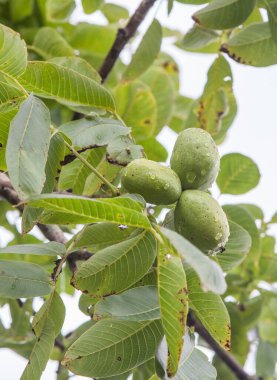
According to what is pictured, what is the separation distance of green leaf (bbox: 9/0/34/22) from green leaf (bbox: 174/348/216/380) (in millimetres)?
1083

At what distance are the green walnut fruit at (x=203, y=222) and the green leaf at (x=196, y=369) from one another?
0.51ft

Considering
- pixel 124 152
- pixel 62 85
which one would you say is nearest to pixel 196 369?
pixel 124 152

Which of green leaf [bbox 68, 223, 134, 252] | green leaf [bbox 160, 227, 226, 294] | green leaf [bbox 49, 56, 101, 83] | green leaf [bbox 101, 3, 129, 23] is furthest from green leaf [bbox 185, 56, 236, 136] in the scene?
green leaf [bbox 160, 227, 226, 294]

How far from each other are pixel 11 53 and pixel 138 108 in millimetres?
656

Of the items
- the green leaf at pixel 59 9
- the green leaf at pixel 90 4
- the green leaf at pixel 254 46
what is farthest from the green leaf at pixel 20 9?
the green leaf at pixel 254 46

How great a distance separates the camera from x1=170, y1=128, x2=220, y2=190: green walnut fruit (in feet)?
3.34

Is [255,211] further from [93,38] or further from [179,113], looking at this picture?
[93,38]

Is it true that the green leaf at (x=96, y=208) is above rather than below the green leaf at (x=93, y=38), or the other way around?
above

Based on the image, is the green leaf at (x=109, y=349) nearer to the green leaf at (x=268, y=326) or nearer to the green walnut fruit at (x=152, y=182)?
the green walnut fruit at (x=152, y=182)

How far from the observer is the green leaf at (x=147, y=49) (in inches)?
61.3

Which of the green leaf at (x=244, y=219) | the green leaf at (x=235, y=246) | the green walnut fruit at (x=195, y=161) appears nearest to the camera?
the green walnut fruit at (x=195, y=161)

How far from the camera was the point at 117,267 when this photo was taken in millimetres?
993

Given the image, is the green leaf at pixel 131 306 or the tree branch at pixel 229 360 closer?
the green leaf at pixel 131 306

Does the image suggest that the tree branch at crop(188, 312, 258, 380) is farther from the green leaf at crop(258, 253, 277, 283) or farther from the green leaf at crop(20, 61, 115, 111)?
the green leaf at crop(20, 61, 115, 111)
